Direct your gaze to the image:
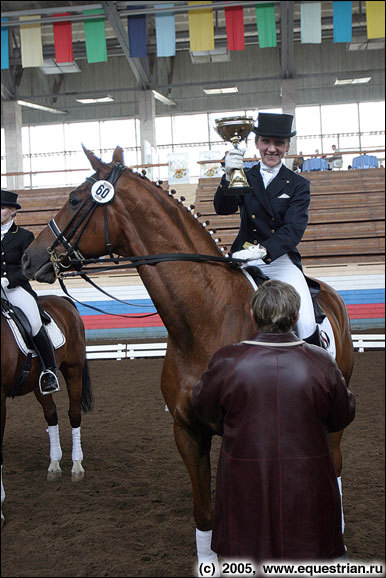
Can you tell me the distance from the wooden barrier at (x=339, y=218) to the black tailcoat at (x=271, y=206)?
839 cm

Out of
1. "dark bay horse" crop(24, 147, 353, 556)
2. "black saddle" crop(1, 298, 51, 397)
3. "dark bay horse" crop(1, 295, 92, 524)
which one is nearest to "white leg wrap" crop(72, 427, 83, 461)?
"dark bay horse" crop(1, 295, 92, 524)

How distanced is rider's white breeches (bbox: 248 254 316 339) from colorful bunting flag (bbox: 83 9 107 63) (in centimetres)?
1190

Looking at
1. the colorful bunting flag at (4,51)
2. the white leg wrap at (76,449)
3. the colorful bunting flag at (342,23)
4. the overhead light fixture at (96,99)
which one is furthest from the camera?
the overhead light fixture at (96,99)

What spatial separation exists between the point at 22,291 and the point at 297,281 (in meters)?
2.00

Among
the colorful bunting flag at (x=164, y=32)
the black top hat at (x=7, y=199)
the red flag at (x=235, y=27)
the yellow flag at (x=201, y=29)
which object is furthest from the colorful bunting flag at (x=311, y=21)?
the black top hat at (x=7, y=199)

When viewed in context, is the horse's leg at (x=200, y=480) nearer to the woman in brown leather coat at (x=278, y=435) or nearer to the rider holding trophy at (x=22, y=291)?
the woman in brown leather coat at (x=278, y=435)

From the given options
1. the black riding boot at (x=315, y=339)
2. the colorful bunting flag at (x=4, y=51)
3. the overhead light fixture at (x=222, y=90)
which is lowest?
the black riding boot at (x=315, y=339)

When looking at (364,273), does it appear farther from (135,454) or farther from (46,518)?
(46,518)

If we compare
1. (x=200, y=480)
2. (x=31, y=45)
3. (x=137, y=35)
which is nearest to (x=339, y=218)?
(x=137, y=35)

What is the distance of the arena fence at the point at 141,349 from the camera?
8422 mm

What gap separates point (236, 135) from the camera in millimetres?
2582

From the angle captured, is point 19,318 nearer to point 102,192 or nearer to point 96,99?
point 102,192

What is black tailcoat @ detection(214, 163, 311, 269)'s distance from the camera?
2699 mm

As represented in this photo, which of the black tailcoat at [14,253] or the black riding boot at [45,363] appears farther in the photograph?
→ the black riding boot at [45,363]
